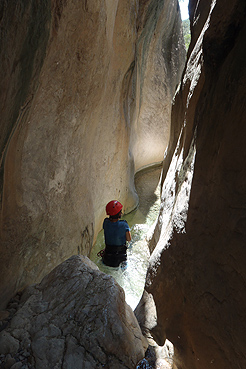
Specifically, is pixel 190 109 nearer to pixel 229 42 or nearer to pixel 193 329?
pixel 229 42

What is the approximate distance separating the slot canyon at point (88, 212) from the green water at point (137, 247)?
77 cm

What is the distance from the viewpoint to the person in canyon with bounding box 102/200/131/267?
13.5 ft

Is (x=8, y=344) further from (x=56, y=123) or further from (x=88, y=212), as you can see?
(x=88, y=212)

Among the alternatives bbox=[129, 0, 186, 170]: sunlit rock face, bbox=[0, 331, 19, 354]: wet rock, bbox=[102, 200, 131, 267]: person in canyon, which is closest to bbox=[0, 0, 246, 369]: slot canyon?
bbox=[0, 331, 19, 354]: wet rock

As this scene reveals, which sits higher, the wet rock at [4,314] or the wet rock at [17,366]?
the wet rock at [17,366]

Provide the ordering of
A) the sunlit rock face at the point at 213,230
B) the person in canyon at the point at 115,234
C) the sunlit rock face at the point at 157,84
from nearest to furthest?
the sunlit rock face at the point at 213,230, the person in canyon at the point at 115,234, the sunlit rock face at the point at 157,84

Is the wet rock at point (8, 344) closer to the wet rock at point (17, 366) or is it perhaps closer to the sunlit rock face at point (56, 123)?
the wet rock at point (17, 366)

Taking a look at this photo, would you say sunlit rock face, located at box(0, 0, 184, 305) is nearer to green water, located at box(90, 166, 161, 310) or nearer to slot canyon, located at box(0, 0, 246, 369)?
slot canyon, located at box(0, 0, 246, 369)

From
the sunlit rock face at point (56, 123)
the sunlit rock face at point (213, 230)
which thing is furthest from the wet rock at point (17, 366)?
the sunlit rock face at point (213, 230)

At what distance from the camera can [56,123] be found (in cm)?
366

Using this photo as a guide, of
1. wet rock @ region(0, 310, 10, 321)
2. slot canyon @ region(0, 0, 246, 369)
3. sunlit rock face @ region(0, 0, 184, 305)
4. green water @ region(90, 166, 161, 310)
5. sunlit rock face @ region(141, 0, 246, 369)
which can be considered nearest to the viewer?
sunlit rock face @ region(141, 0, 246, 369)

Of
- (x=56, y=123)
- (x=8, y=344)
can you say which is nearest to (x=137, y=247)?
(x=56, y=123)

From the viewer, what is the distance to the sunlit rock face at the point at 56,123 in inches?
102

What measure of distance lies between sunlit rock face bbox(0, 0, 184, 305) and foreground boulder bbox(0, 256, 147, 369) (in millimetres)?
707
